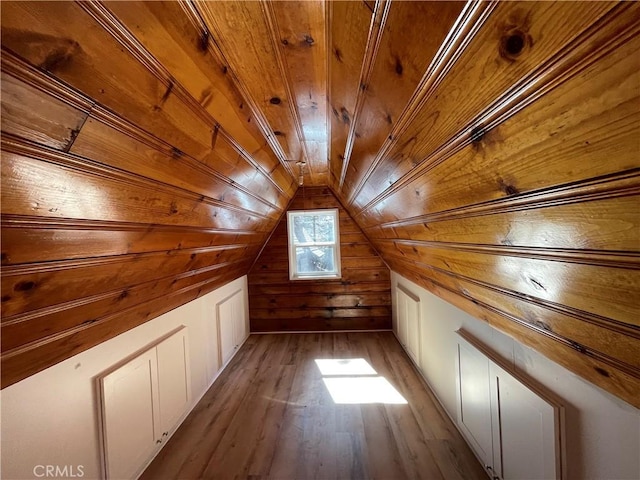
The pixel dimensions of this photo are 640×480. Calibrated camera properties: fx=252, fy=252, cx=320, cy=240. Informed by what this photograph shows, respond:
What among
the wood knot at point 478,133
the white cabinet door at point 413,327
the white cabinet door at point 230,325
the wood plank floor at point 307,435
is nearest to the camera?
the wood knot at point 478,133

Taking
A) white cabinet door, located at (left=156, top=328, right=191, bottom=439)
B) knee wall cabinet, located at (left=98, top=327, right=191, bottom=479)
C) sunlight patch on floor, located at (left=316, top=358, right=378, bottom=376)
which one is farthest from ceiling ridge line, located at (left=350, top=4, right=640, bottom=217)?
sunlight patch on floor, located at (left=316, top=358, right=378, bottom=376)

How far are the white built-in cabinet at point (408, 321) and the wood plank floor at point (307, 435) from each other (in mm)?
225

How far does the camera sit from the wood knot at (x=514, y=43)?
414 mm

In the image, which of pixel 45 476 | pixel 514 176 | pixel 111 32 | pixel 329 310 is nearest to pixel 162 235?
pixel 111 32

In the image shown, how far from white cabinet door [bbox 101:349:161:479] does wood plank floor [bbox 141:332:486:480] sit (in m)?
0.21

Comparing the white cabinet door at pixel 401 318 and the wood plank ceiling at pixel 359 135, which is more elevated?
the wood plank ceiling at pixel 359 135

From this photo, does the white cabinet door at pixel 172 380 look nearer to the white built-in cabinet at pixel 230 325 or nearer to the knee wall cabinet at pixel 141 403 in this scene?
the knee wall cabinet at pixel 141 403

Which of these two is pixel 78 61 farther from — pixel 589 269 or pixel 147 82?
pixel 589 269

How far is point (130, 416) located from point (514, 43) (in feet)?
7.43

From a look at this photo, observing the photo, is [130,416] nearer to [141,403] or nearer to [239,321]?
[141,403]

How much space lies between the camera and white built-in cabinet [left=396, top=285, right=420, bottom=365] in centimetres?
264

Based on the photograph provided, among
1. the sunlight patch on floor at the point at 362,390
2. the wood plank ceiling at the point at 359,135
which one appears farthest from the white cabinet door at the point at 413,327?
the wood plank ceiling at the point at 359,135

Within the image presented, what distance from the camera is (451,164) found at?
76cm

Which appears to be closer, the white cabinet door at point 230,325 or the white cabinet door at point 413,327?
the white cabinet door at point 413,327
